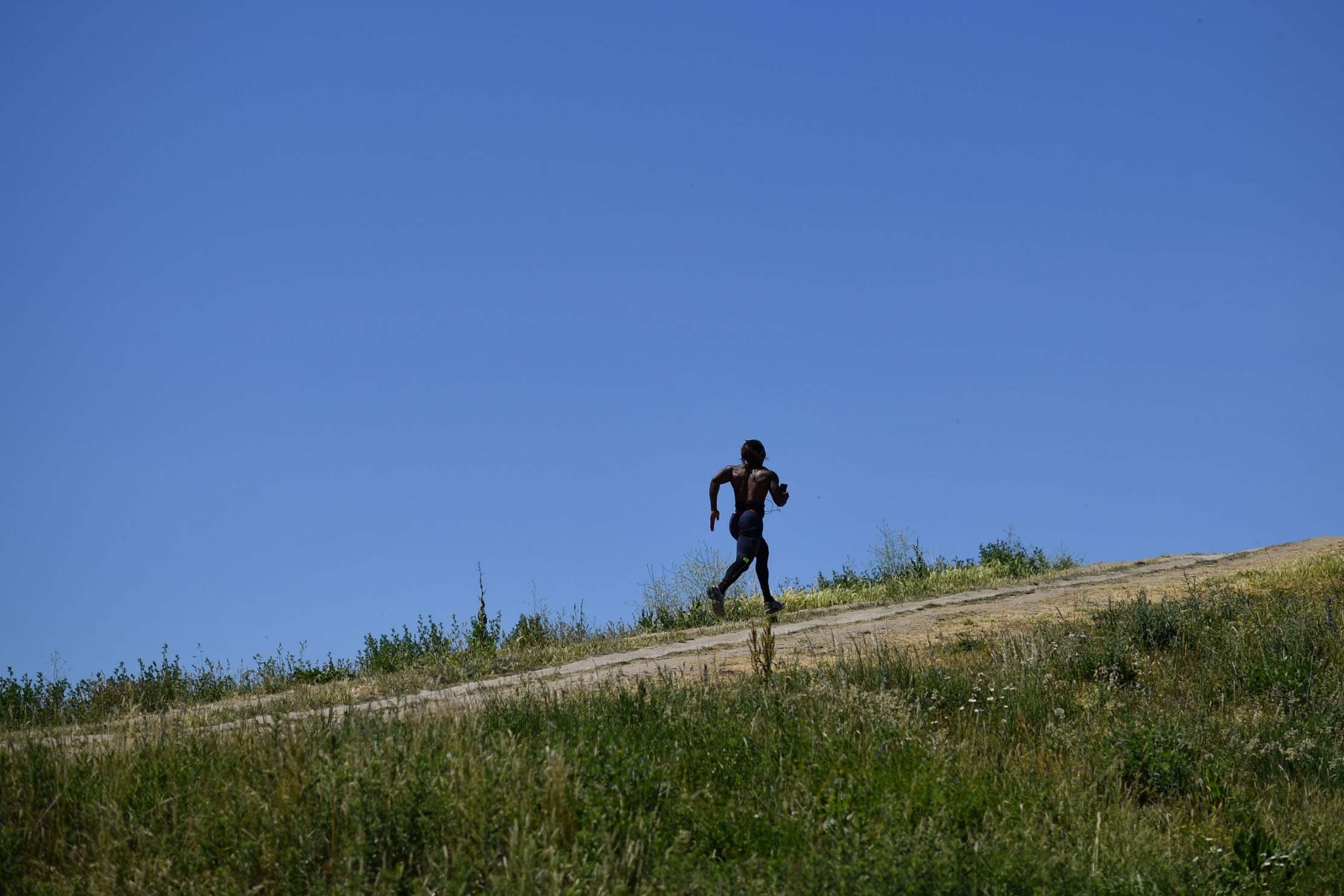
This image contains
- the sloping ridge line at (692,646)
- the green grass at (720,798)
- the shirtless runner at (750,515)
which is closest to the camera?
the green grass at (720,798)

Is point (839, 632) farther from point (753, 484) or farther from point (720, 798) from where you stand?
point (720, 798)

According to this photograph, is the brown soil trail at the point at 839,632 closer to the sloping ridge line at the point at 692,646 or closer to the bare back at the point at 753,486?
the sloping ridge line at the point at 692,646

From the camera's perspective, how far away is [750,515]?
53.6ft

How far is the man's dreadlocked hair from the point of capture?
16672 millimetres

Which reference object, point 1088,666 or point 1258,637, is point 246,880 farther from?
point 1258,637

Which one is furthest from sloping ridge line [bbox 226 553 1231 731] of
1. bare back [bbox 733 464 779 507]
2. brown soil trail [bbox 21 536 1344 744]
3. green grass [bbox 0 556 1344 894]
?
bare back [bbox 733 464 779 507]

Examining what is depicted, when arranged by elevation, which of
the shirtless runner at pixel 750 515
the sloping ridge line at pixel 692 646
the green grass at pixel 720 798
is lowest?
the green grass at pixel 720 798

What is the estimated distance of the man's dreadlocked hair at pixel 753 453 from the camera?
16672mm

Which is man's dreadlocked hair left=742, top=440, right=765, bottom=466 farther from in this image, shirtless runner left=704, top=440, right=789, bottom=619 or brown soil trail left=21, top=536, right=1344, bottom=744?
brown soil trail left=21, top=536, right=1344, bottom=744

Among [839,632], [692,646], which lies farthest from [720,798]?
[839,632]

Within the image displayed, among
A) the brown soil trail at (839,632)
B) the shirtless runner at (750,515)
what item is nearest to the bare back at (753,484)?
the shirtless runner at (750,515)

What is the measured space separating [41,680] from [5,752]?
648 centimetres

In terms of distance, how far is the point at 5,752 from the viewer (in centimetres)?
697

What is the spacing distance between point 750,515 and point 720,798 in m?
9.88
